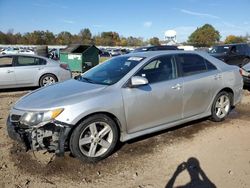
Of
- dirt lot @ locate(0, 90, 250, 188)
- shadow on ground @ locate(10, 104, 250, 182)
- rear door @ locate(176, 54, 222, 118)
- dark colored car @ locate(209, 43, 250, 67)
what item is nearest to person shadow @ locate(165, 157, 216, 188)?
dirt lot @ locate(0, 90, 250, 188)

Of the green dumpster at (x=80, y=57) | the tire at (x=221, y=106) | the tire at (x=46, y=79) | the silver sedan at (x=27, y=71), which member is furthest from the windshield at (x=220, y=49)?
the tire at (x=221, y=106)

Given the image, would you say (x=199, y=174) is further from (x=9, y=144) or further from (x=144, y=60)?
(x=9, y=144)

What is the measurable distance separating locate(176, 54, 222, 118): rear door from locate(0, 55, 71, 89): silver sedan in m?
6.67

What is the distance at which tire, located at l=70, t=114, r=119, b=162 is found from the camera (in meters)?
→ 4.30

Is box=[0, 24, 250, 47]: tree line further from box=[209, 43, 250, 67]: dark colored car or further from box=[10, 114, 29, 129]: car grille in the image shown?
box=[10, 114, 29, 129]: car grille

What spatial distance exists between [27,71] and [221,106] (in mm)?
7157

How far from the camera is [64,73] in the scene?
456 inches

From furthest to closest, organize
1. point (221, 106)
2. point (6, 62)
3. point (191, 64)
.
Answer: point (6, 62)
point (221, 106)
point (191, 64)

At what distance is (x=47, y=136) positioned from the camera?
4242 mm

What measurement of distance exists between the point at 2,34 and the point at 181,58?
10032cm

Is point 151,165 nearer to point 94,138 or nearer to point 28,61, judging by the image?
point 94,138

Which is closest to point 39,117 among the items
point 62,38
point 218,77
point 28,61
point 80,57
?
point 218,77

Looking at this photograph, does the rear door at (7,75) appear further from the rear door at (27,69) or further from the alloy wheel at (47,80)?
the alloy wheel at (47,80)

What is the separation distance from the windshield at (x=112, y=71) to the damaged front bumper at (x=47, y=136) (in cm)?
114
